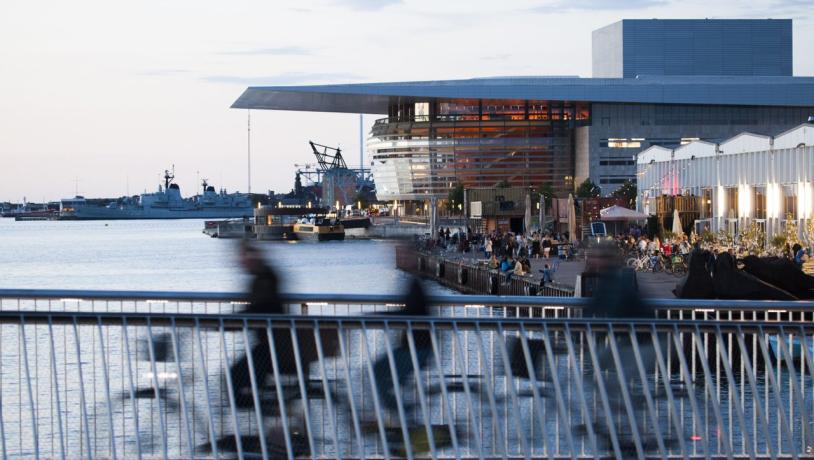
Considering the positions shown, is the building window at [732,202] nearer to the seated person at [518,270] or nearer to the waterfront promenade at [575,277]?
the waterfront promenade at [575,277]

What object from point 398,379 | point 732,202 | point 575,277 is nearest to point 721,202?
point 732,202

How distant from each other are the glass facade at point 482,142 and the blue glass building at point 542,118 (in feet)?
0.39

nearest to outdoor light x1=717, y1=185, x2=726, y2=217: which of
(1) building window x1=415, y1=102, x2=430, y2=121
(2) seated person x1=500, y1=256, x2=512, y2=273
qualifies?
(2) seated person x1=500, y1=256, x2=512, y2=273

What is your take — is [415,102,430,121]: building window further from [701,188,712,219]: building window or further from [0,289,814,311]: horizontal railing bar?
[0,289,814,311]: horizontal railing bar

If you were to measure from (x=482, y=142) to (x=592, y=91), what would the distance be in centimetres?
1796

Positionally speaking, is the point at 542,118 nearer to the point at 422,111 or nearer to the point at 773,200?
the point at 422,111

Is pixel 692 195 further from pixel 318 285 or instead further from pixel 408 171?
pixel 408 171

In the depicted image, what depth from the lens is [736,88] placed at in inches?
5714

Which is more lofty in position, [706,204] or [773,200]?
[773,200]

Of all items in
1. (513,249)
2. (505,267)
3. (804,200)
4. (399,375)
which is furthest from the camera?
(513,249)

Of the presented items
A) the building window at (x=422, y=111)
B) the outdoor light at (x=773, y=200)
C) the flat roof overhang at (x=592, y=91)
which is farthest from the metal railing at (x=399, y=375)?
the building window at (x=422, y=111)

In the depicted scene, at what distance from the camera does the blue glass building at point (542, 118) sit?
5758 inches

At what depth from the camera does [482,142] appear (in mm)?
161500

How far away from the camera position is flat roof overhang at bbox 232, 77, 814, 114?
144625 millimetres
